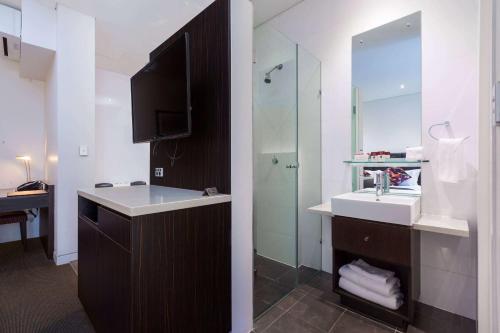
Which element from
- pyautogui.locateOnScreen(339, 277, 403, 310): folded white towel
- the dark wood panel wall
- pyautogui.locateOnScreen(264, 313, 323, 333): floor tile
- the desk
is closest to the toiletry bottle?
pyautogui.locateOnScreen(339, 277, 403, 310): folded white towel

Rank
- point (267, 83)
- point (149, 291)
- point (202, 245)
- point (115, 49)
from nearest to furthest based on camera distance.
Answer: point (149, 291), point (202, 245), point (267, 83), point (115, 49)

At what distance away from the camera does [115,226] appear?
43.9 inches

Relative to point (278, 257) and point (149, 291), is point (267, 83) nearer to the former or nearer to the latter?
point (278, 257)

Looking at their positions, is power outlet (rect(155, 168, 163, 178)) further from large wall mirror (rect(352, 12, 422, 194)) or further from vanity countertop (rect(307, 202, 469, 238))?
vanity countertop (rect(307, 202, 469, 238))

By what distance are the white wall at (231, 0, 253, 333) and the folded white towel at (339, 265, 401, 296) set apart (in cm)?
81

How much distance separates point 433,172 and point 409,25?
1171 millimetres

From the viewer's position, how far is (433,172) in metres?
1.73

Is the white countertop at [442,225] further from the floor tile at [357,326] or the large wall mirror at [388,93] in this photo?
the floor tile at [357,326]

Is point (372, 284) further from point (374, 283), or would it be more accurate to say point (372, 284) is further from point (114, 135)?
point (114, 135)

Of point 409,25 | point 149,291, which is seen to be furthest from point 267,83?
point 149,291

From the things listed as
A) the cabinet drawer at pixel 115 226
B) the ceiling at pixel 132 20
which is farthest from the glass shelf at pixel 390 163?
the ceiling at pixel 132 20

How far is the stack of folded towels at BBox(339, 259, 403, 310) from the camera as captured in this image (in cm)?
157

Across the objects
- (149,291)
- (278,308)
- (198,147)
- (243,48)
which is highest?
Result: (243,48)

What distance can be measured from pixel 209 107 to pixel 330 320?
167 centimetres
